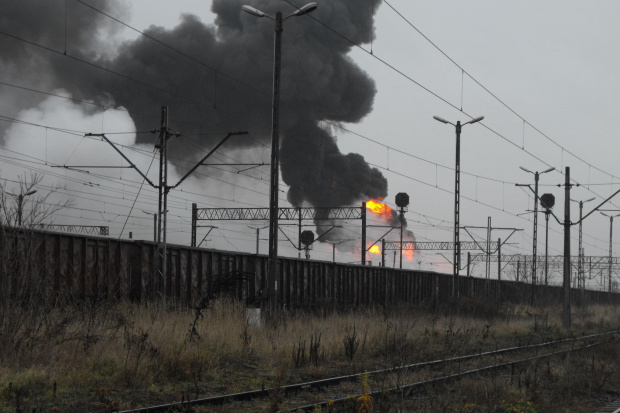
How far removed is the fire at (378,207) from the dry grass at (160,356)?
4018cm

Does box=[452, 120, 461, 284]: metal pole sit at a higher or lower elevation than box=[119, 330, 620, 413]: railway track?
higher

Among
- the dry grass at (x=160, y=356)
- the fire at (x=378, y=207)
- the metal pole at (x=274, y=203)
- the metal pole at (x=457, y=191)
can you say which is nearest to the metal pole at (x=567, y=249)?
the metal pole at (x=457, y=191)

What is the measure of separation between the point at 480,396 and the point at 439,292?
33342 mm

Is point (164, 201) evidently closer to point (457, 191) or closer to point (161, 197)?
point (161, 197)

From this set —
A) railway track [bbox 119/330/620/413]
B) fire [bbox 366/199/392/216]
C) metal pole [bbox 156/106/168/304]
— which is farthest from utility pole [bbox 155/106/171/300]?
fire [bbox 366/199/392/216]

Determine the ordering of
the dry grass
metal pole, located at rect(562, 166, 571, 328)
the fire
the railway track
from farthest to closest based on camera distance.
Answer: the fire
metal pole, located at rect(562, 166, 571, 328)
the dry grass
the railway track

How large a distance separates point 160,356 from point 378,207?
5011 cm

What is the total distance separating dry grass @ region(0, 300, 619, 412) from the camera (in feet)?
33.9

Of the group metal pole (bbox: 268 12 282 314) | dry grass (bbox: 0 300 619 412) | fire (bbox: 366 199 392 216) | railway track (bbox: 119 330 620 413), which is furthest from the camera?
fire (bbox: 366 199 392 216)

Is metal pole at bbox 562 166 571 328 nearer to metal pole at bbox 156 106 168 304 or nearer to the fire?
metal pole at bbox 156 106 168 304

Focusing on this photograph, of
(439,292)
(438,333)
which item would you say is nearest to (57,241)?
(438,333)

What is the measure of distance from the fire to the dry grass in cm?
4018

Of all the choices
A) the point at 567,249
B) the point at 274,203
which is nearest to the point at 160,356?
the point at 274,203

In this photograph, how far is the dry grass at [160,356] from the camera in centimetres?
1034
